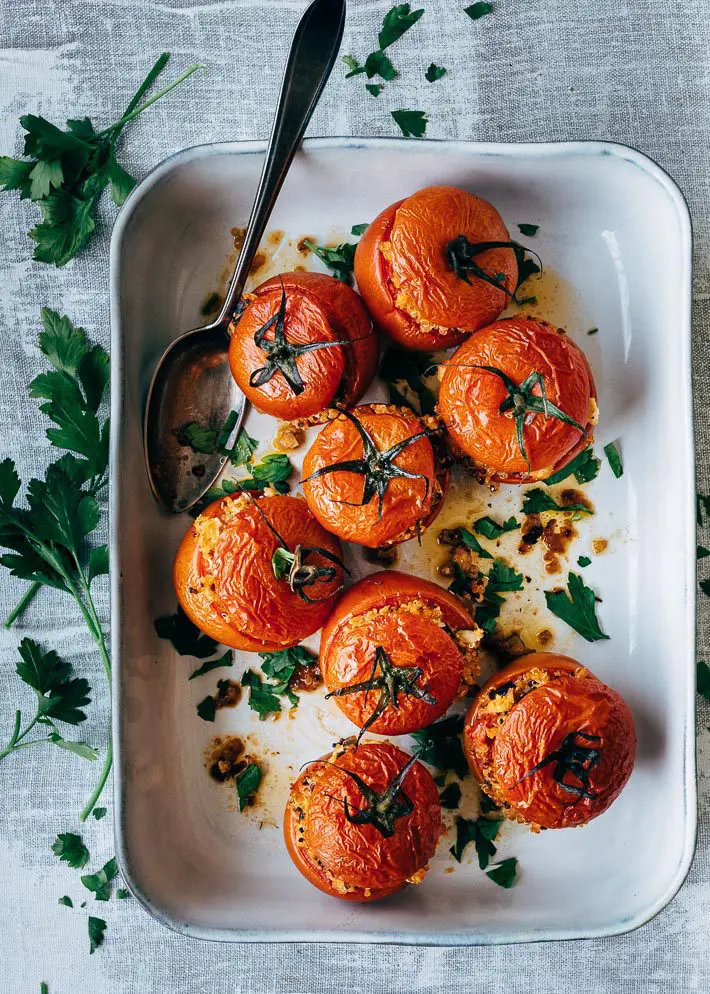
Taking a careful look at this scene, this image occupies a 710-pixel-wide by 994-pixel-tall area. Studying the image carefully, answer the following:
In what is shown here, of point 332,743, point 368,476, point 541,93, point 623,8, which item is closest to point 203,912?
point 332,743

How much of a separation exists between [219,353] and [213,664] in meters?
0.71

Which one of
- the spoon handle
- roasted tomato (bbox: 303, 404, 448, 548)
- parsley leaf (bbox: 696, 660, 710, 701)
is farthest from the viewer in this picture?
parsley leaf (bbox: 696, 660, 710, 701)

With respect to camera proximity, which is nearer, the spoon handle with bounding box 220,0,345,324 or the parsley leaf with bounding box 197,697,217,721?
the spoon handle with bounding box 220,0,345,324

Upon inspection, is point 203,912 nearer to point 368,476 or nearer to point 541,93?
point 368,476

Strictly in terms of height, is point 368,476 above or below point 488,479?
above

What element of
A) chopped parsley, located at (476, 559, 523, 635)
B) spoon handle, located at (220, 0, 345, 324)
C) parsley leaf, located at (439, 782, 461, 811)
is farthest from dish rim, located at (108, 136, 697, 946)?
chopped parsley, located at (476, 559, 523, 635)

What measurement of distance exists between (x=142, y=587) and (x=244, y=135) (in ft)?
3.46

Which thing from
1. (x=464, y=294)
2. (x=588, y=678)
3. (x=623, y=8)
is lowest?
(x=588, y=678)

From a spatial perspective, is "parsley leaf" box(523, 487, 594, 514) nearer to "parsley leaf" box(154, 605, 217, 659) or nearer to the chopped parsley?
the chopped parsley

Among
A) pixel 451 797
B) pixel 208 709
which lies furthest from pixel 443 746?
pixel 208 709

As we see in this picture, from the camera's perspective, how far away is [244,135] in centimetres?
188

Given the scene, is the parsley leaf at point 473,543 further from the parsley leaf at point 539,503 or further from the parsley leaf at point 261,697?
the parsley leaf at point 261,697

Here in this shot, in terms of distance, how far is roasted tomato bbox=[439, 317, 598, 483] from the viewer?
1.58 m

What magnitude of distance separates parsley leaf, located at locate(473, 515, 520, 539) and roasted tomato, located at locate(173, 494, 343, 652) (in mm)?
360
